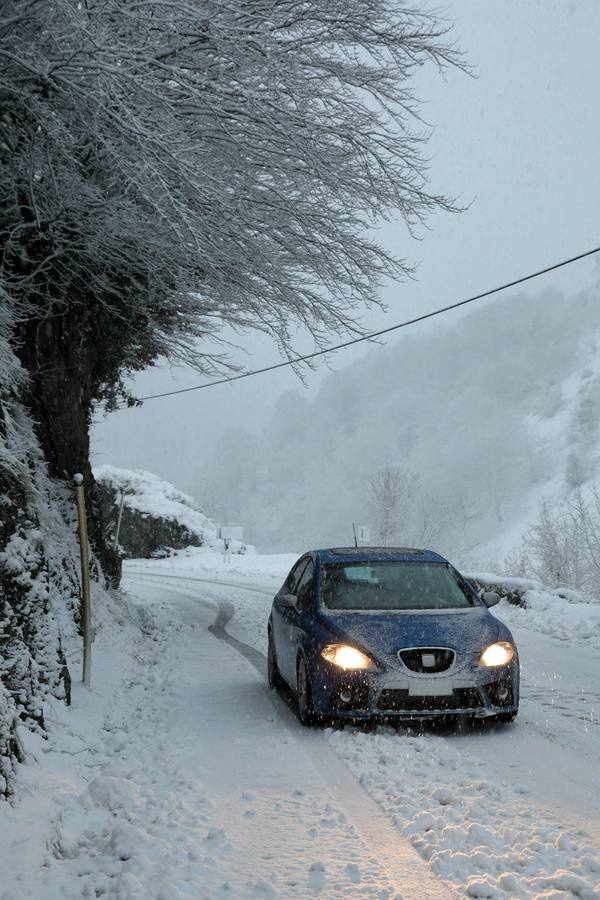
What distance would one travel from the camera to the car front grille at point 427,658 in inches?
241

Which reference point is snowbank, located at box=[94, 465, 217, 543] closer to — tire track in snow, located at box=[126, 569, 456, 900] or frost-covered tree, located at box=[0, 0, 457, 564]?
frost-covered tree, located at box=[0, 0, 457, 564]

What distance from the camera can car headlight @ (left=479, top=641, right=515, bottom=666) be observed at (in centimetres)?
623

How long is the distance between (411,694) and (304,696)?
0.95 meters

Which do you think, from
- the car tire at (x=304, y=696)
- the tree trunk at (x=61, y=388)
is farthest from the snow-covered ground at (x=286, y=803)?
the tree trunk at (x=61, y=388)

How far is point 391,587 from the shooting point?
24.1 feet

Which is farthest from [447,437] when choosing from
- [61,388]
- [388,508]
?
[61,388]

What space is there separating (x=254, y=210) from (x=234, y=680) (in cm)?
507

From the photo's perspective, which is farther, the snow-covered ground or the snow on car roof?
the snow on car roof

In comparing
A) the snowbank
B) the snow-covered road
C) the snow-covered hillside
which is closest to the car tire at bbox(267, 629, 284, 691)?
the snow-covered road

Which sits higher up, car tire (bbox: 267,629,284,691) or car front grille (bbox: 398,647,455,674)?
car front grille (bbox: 398,647,455,674)

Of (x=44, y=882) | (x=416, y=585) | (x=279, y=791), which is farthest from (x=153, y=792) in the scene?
(x=416, y=585)

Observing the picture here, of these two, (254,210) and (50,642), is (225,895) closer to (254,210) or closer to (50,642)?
(50,642)

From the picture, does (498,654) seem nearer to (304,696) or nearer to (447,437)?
(304,696)

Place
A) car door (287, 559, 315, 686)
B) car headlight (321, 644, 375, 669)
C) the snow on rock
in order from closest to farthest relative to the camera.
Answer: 1. car headlight (321, 644, 375, 669)
2. car door (287, 559, 315, 686)
3. the snow on rock
